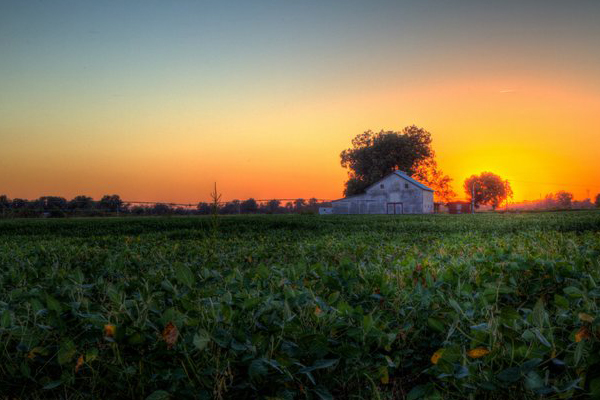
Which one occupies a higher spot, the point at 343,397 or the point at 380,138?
the point at 380,138

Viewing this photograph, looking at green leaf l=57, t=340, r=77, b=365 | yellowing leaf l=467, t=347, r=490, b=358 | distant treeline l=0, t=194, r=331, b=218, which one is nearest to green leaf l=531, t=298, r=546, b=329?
yellowing leaf l=467, t=347, r=490, b=358

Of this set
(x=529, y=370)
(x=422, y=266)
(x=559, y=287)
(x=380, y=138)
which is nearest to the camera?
(x=529, y=370)

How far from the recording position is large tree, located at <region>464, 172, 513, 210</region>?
89.2m

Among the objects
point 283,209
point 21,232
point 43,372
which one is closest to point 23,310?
point 43,372

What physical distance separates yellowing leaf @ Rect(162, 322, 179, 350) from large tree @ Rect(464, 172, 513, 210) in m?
94.6

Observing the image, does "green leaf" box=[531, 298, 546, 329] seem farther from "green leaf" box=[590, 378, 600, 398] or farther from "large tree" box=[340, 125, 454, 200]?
"large tree" box=[340, 125, 454, 200]

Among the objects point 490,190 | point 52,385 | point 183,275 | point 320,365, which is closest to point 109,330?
point 52,385

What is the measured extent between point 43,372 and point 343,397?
4.87ft

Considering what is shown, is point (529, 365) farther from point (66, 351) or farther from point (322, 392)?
point (66, 351)

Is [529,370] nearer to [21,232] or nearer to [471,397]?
[471,397]

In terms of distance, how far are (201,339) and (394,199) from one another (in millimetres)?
56760

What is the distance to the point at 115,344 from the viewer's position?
68.7 inches

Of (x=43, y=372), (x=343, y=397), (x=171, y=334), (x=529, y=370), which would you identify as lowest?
(x=343, y=397)

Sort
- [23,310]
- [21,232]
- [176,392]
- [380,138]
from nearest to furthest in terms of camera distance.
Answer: [176,392] → [23,310] → [21,232] → [380,138]
